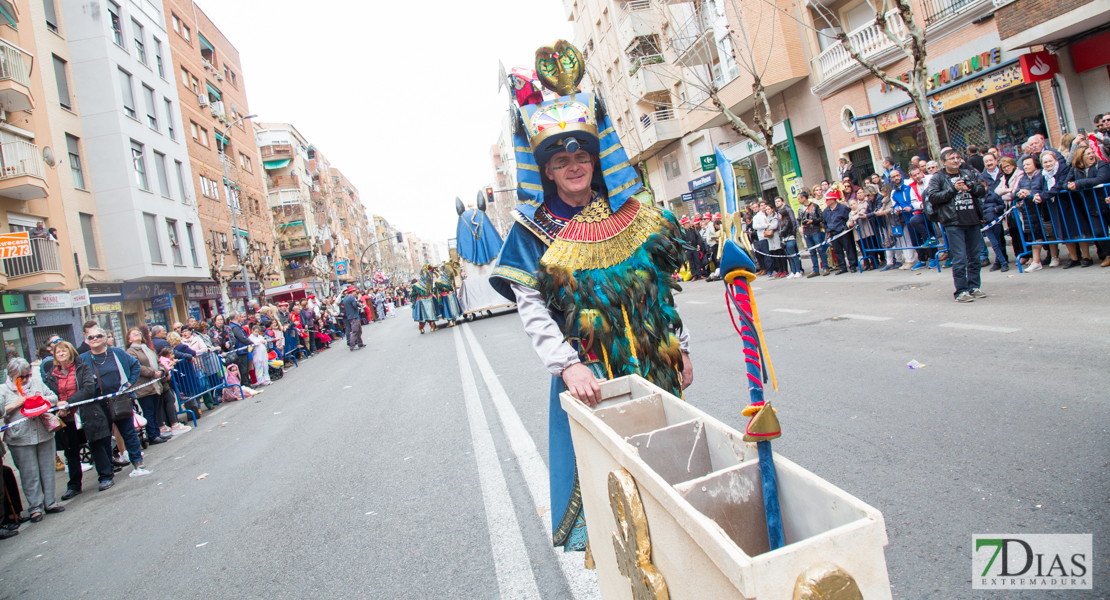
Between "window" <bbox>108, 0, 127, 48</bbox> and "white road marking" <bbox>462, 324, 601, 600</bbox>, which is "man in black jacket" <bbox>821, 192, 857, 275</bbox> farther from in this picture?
"window" <bbox>108, 0, 127, 48</bbox>

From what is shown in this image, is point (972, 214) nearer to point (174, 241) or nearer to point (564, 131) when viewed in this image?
point (564, 131)

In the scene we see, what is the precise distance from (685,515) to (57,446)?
8555 mm

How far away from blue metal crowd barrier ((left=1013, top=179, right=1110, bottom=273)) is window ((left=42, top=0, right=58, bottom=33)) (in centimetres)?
3036

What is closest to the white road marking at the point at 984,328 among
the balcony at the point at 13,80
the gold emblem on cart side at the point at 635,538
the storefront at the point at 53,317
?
the gold emblem on cart side at the point at 635,538

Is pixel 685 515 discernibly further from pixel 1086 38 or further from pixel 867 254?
pixel 1086 38

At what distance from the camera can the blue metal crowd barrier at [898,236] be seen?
1114cm

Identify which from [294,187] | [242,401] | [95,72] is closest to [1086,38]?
[242,401]

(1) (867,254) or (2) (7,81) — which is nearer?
(1) (867,254)

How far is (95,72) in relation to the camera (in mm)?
25578

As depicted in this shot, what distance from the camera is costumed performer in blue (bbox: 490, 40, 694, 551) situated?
257 centimetres

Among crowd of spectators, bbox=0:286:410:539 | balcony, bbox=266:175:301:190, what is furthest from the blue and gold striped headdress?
balcony, bbox=266:175:301:190

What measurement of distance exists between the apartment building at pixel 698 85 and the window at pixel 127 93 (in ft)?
64.4

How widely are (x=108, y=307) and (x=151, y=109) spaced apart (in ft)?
37.3

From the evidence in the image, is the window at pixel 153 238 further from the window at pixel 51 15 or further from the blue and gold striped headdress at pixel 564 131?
the blue and gold striped headdress at pixel 564 131
